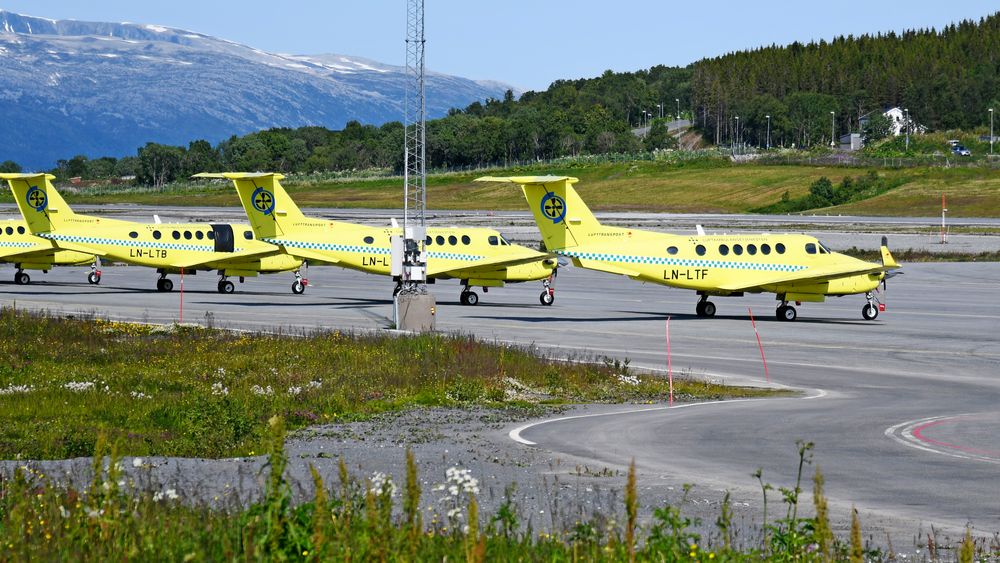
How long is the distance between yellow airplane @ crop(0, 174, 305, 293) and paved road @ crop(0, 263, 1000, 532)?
4.08 ft

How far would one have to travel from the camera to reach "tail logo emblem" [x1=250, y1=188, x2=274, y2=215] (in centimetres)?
4566

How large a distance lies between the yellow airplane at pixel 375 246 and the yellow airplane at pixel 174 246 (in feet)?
9.22

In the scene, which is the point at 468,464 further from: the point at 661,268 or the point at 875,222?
the point at 875,222

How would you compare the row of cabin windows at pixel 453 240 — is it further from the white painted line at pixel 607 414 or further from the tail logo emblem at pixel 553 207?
the white painted line at pixel 607 414

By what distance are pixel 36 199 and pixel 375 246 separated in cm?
1652

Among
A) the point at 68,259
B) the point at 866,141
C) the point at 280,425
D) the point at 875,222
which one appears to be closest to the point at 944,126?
the point at 866,141

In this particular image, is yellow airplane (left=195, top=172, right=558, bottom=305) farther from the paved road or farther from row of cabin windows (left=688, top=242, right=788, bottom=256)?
row of cabin windows (left=688, top=242, right=788, bottom=256)

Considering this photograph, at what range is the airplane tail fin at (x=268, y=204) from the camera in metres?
45.6

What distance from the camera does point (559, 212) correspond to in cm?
4062

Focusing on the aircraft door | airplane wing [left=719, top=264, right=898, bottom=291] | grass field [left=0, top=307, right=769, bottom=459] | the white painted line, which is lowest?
the white painted line

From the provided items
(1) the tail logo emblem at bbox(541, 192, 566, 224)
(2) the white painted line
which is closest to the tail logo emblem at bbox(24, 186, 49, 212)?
(1) the tail logo emblem at bbox(541, 192, 566, 224)

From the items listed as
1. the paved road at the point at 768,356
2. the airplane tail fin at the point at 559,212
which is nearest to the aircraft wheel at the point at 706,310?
the paved road at the point at 768,356

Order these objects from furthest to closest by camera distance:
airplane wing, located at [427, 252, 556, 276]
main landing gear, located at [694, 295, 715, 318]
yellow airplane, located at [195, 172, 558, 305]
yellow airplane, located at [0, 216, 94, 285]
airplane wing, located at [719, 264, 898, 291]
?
yellow airplane, located at [0, 216, 94, 285]
yellow airplane, located at [195, 172, 558, 305]
airplane wing, located at [427, 252, 556, 276]
main landing gear, located at [694, 295, 715, 318]
airplane wing, located at [719, 264, 898, 291]

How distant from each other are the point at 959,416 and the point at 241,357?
15.7 m
